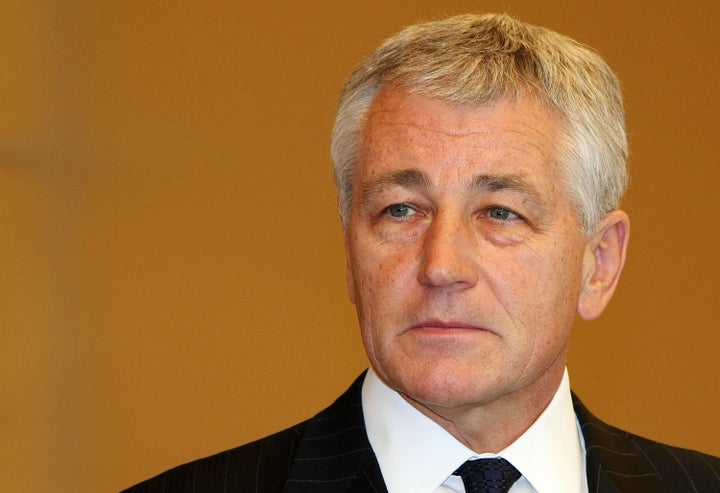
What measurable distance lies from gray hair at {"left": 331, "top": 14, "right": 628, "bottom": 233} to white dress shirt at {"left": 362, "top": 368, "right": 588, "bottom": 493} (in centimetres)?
33

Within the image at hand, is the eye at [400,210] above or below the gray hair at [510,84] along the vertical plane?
below

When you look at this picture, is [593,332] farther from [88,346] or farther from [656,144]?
[88,346]

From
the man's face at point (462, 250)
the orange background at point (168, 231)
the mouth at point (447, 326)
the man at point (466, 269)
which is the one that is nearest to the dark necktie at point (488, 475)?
the man at point (466, 269)

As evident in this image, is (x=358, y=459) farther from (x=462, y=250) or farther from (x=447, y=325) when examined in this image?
(x=462, y=250)

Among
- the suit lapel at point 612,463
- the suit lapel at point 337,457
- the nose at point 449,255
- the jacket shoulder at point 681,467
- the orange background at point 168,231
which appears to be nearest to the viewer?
the nose at point 449,255

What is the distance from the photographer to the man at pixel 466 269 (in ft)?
7.79

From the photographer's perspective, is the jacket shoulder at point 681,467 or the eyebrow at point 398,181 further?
the jacket shoulder at point 681,467

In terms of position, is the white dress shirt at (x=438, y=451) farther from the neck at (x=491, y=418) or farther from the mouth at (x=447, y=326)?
the mouth at (x=447, y=326)

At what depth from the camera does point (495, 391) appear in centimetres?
239

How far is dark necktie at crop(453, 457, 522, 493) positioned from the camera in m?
2.40

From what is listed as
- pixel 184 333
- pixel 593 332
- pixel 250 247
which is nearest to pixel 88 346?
pixel 184 333

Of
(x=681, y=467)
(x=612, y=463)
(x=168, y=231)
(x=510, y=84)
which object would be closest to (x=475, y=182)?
(x=510, y=84)

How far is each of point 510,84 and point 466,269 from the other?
0.34 meters

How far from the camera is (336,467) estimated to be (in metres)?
2.45
